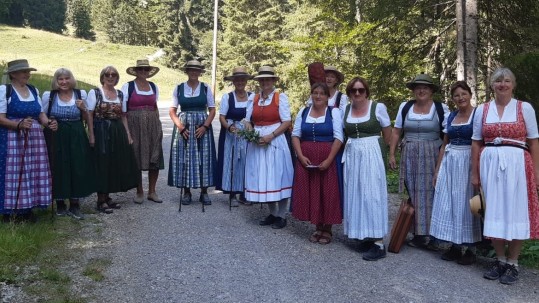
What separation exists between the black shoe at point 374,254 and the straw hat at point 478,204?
1.02 m

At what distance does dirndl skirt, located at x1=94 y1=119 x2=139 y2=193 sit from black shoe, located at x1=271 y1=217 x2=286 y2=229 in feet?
6.90

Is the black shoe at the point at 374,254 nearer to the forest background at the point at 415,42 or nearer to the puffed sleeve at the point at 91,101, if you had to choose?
the forest background at the point at 415,42

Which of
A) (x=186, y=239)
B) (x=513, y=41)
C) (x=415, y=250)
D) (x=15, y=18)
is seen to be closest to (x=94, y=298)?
(x=186, y=239)

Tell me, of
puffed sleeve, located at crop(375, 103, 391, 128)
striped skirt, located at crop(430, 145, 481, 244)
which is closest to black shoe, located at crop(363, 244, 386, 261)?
striped skirt, located at crop(430, 145, 481, 244)

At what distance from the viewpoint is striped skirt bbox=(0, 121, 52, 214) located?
5156 millimetres

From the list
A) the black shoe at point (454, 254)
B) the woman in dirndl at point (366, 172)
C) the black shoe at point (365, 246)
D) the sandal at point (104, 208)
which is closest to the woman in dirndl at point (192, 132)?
the sandal at point (104, 208)

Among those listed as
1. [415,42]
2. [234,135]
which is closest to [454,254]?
[234,135]

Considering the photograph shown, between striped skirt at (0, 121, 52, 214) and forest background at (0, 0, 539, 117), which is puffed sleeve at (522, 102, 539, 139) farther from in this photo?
striped skirt at (0, 121, 52, 214)

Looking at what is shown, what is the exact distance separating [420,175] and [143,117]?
3820 millimetres

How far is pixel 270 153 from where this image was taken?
586 cm

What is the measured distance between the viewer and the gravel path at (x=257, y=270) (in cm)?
399

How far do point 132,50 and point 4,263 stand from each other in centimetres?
5754

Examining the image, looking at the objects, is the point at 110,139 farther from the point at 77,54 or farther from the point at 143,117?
the point at 77,54

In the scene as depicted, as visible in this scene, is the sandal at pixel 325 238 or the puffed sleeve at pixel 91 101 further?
the puffed sleeve at pixel 91 101
